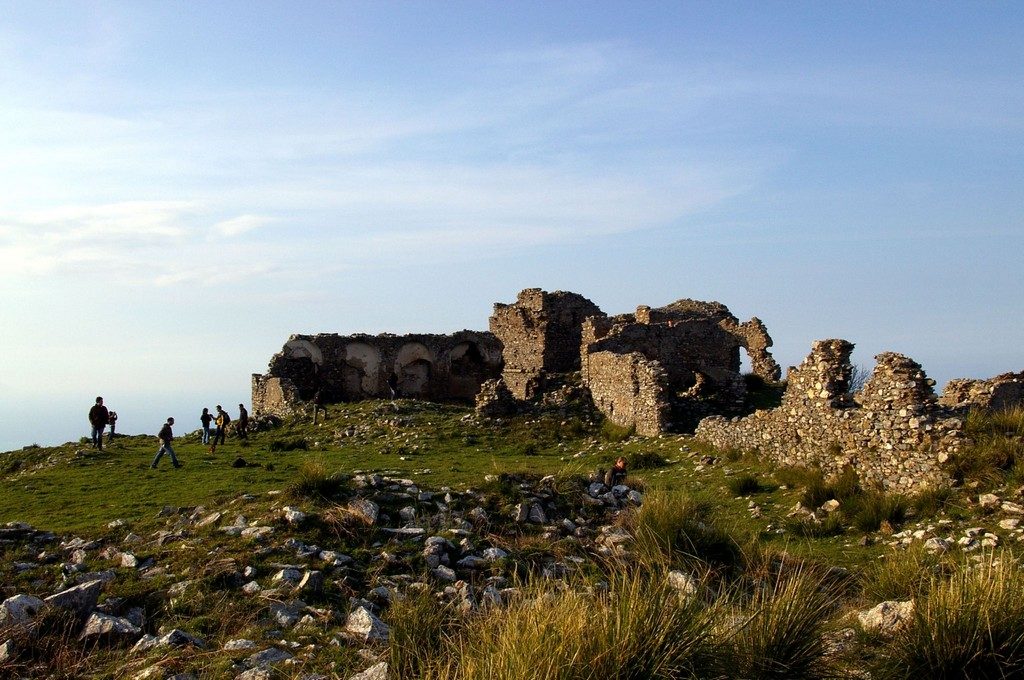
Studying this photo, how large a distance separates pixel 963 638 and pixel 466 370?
32537mm

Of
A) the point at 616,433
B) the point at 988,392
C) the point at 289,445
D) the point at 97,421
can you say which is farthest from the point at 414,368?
the point at 988,392

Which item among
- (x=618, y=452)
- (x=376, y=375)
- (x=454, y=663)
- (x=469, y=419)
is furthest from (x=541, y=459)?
(x=376, y=375)

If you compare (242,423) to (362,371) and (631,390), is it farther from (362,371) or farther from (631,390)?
(631,390)

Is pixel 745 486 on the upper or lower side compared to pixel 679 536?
lower

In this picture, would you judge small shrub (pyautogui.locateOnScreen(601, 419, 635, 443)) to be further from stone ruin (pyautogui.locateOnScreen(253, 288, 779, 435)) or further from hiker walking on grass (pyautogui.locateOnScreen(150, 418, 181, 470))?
hiker walking on grass (pyautogui.locateOnScreen(150, 418, 181, 470))

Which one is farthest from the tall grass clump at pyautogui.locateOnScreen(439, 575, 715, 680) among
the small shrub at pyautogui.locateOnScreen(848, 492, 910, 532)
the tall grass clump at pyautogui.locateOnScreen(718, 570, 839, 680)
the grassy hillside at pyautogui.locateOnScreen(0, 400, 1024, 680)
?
the small shrub at pyautogui.locateOnScreen(848, 492, 910, 532)

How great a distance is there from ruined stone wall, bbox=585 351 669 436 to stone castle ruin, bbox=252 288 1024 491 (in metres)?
0.04

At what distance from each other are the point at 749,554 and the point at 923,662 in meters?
3.68

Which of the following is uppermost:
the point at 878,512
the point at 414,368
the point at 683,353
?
the point at 414,368

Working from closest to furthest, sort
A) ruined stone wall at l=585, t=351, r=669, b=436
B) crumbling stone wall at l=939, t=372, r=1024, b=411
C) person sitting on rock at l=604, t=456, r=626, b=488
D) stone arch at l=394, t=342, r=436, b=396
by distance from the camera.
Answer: person sitting on rock at l=604, t=456, r=626, b=488 → crumbling stone wall at l=939, t=372, r=1024, b=411 → ruined stone wall at l=585, t=351, r=669, b=436 → stone arch at l=394, t=342, r=436, b=396

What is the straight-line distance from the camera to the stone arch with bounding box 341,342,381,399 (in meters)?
36.1

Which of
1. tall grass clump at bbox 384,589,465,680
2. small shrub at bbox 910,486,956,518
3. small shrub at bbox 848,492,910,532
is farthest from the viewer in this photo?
small shrub at bbox 848,492,910,532

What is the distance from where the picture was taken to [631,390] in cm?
2320

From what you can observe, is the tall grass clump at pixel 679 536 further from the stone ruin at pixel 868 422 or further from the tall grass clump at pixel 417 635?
the stone ruin at pixel 868 422
